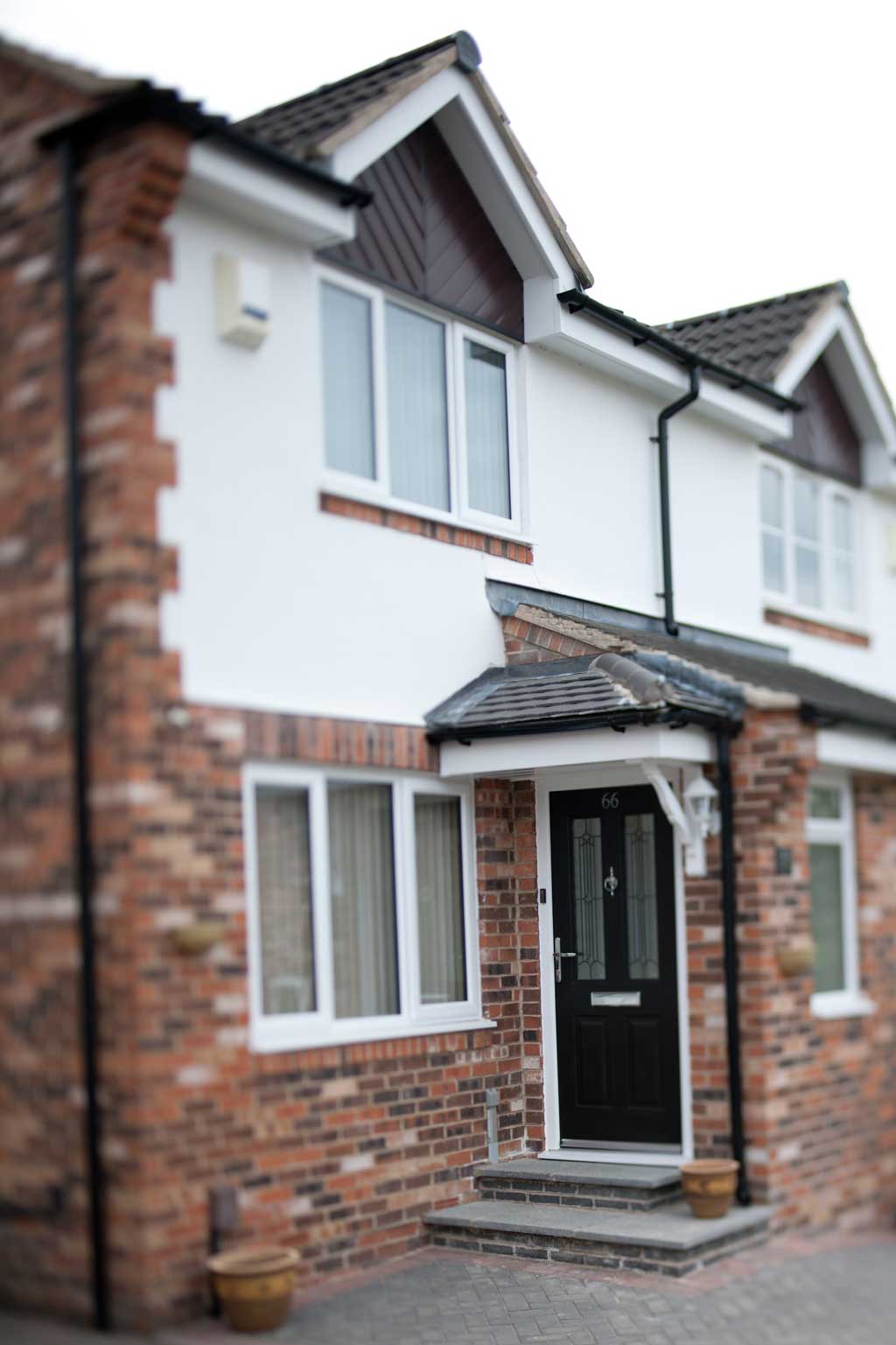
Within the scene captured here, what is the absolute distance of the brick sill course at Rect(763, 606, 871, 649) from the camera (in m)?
13.4

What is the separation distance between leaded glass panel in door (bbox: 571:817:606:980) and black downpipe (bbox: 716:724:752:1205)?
3.35 ft

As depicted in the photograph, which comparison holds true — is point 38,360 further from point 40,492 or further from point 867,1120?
point 867,1120

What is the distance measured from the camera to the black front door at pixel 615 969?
9625 mm

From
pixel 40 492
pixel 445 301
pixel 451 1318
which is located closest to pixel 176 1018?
pixel 451 1318

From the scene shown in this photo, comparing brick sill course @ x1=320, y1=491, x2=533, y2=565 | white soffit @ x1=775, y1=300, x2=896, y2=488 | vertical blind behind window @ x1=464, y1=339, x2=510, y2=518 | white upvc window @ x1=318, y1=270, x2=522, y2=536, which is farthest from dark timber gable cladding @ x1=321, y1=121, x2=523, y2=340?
white soffit @ x1=775, y1=300, x2=896, y2=488

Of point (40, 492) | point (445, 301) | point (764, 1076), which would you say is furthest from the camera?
point (445, 301)

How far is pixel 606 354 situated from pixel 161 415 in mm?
4403

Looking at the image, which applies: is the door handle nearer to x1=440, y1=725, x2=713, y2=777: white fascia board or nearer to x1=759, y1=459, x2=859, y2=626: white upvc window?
x1=440, y1=725, x2=713, y2=777: white fascia board

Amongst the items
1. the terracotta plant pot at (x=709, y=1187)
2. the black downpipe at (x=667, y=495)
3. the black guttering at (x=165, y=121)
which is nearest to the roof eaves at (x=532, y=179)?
the black downpipe at (x=667, y=495)

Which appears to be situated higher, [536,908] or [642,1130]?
[536,908]

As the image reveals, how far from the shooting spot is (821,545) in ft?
47.2

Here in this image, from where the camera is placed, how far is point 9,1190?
7273 mm

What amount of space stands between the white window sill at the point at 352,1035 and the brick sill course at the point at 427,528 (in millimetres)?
2873

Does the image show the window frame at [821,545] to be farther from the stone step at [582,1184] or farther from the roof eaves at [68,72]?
the roof eaves at [68,72]
